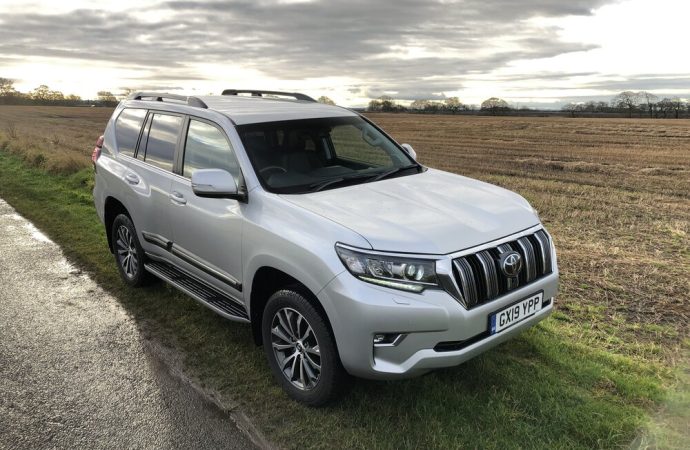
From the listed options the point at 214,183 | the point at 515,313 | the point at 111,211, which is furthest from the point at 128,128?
the point at 515,313

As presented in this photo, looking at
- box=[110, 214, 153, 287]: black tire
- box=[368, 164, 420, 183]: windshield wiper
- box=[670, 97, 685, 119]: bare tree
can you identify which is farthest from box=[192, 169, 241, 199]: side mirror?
box=[670, 97, 685, 119]: bare tree

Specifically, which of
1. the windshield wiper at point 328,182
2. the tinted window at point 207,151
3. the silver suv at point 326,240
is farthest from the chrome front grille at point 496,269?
the tinted window at point 207,151

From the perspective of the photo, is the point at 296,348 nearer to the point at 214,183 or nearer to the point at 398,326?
the point at 398,326

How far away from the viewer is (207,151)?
4293 mm

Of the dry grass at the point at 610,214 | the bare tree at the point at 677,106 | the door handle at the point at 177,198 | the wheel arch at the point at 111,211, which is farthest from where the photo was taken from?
the bare tree at the point at 677,106

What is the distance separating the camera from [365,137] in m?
4.90

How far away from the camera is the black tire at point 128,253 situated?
17.4 feet

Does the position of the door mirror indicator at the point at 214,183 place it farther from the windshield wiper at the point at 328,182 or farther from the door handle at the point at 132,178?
the door handle at the point at 132,178

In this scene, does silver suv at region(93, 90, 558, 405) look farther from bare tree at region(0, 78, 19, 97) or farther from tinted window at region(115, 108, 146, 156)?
bare tree at region(0, 78, 19, 97)

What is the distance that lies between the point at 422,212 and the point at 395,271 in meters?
0.57

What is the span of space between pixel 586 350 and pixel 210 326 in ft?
10.0

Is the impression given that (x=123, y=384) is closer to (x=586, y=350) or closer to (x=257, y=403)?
(x=257, y=403)

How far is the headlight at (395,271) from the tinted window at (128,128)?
3.29 m

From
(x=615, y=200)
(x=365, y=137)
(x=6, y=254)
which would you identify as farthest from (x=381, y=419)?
(x=615, y=200)
